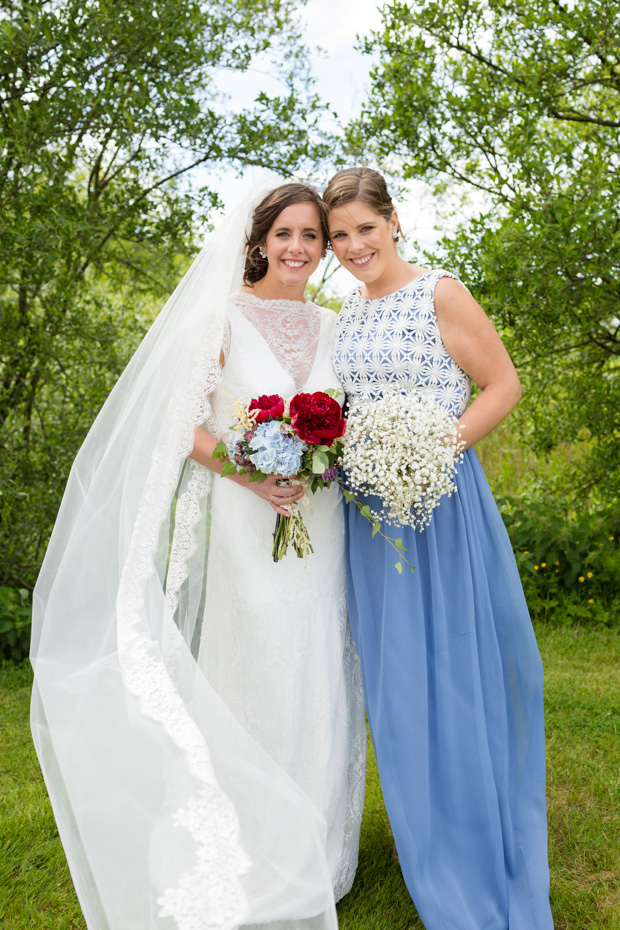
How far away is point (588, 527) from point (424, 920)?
14.4 feet

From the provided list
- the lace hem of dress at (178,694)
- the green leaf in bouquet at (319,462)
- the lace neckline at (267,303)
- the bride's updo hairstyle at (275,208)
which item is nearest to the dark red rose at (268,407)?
the green leaf in bouquet at (319,462)

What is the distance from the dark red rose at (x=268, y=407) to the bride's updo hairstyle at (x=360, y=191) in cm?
83

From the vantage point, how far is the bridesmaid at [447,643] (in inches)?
110

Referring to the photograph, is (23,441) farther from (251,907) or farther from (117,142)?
(251,907)

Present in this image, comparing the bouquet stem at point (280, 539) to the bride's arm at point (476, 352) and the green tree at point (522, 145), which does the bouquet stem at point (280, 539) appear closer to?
the bride's arm at point (476, 352)

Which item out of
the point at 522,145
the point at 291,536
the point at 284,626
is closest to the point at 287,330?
the point at 291,536

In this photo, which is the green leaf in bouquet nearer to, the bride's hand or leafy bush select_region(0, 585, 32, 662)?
the bride's hand

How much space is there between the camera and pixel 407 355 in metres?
2.97

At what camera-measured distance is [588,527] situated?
6609 millimetres

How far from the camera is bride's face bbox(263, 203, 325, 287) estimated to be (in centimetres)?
312

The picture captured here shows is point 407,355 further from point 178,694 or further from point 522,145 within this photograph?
point 522,145

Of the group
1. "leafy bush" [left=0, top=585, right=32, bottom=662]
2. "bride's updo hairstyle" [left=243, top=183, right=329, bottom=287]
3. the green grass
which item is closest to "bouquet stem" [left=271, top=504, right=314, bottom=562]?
"bride's updo hairstyle" [left=243, top=183, right=329, bottom=287]

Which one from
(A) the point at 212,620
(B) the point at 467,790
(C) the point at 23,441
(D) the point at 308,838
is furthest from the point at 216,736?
(C) the point at 23,441

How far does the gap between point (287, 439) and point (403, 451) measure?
1.23ft
